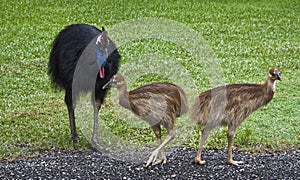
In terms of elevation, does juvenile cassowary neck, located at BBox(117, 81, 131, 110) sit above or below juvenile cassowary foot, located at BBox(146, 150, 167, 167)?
above

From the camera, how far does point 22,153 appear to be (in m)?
6.69

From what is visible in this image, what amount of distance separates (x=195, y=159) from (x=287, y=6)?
1390 cm

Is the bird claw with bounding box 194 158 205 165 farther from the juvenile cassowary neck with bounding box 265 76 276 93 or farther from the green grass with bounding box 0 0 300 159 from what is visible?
the juvenile cassowary neck with bounding box 265 76 276 93

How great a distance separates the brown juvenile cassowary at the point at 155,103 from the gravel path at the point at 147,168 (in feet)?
0.76

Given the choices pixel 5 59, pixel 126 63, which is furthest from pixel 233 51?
pixel 5 59

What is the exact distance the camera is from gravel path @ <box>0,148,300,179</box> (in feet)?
19.2

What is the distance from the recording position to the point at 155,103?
599 cm

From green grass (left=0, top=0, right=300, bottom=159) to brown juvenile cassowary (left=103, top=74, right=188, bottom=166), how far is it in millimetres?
1040

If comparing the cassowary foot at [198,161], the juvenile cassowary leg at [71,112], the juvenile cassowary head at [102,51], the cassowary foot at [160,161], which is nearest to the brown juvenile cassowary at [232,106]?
the cassowary foot at [198,161]

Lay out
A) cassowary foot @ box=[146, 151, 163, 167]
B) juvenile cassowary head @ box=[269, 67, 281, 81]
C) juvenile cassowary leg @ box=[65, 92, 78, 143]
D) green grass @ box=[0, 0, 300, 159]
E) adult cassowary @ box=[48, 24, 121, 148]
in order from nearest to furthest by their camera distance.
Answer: juvenile cassowary head @ box=[269, 67, 281, 81] → cassowary foot @ box=[146, 151, 163, 167] → adult cassowary @ box=[48, 24, 121, 148] → juvenile cassowary leg @ box=[65, 92, 78, 143] → green grass @ box=[0, 0, 300, 159]

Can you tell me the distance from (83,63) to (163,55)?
5630 mm

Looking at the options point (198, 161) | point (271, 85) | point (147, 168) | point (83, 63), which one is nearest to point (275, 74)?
point (271, 85)

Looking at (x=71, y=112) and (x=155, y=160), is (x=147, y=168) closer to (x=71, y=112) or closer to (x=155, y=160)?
(x=155, y=160)

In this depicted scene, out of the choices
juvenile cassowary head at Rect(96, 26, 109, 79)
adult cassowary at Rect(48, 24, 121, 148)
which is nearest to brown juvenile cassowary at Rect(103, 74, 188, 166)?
juvenile cassowary head at Rect(96, 26, 109, 79)
